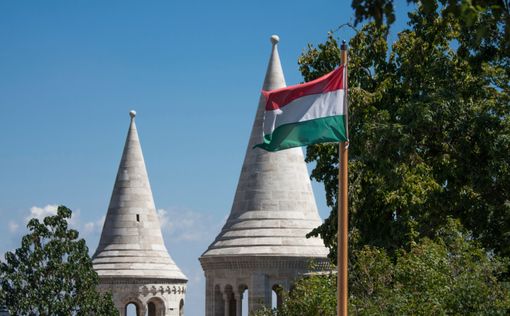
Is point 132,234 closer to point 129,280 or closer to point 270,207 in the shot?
point 129,280

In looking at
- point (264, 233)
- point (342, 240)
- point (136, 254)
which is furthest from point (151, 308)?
point (342, 240)

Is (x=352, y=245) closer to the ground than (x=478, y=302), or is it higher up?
higher up

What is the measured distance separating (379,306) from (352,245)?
565 cm

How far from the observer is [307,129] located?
1678 cm

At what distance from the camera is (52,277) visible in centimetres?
3847

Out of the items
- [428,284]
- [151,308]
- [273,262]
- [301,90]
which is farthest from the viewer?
[151,308]

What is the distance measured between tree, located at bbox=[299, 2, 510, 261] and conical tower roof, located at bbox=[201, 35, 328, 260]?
23.6ft

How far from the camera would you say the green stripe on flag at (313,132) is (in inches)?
659

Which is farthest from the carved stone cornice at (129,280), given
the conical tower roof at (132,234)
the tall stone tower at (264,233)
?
the tall stone tower at (264,233)

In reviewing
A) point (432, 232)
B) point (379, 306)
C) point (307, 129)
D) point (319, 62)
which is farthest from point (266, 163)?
point (307, 129)

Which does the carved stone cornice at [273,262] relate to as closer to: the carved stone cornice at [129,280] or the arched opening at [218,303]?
the arched opening at [218,303]

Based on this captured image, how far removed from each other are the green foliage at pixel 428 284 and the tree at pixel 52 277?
507 inches

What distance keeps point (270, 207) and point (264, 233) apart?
2.93ft

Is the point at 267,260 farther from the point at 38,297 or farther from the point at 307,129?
the point at 307,129
